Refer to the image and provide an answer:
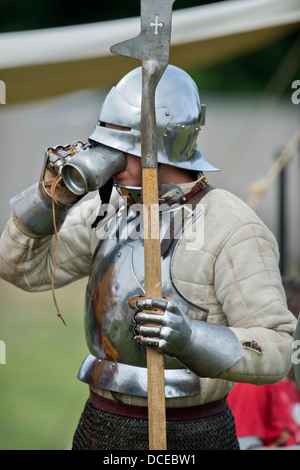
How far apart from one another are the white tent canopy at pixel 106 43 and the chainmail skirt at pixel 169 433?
3.45 m

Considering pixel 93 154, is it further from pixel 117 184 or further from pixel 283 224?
pixel 283 224

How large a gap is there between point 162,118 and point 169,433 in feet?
3.21

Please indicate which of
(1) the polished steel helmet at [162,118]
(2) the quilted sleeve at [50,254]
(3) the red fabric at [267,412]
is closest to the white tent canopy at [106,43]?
(2) the quilted sleeve at [50,254]

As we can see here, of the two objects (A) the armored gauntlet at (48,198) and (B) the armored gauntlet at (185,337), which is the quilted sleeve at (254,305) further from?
(A) the armored gauntlet at (48,198)

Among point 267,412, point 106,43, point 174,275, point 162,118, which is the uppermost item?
point 106,43

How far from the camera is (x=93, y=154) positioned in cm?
223

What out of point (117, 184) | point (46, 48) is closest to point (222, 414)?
point (117, 184)

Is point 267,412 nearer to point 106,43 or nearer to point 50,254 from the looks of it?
point 50,254

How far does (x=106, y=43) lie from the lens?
217 inches

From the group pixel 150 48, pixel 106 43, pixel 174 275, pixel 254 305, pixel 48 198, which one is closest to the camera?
pixel 150 48

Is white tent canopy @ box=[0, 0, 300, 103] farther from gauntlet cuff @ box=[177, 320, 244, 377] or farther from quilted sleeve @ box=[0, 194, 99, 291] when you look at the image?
gauntlet cuff @ box=[177, 320, 244, 377]

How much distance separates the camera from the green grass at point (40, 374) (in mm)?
4723

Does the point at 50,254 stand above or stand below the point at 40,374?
above

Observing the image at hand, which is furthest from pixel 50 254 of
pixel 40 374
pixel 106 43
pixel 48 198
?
pixel 40 374
